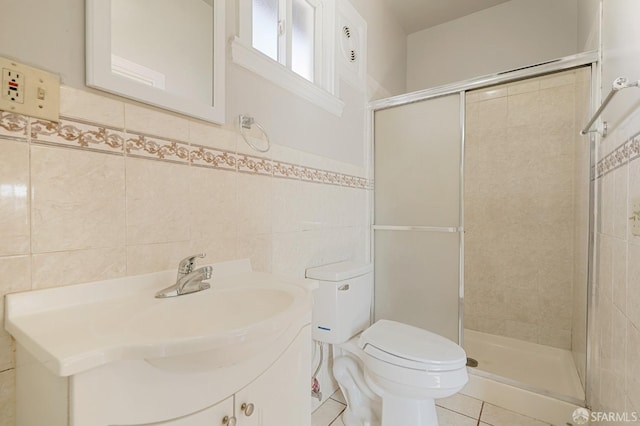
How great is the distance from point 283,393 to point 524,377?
1.87 meters

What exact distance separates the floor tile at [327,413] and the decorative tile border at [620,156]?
5.58 feet

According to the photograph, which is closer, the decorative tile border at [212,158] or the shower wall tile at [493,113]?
the decorative tile border at [212,158]

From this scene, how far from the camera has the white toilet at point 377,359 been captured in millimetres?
1209

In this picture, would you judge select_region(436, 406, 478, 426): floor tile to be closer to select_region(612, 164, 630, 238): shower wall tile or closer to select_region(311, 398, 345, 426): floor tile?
select_region(311, 398, 345, 426): floor tile

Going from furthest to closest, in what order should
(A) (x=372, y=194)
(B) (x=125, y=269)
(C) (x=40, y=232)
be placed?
(A) (x=372, y=194)
(B) (x=125, y=269)
(C) (x=40, y=232)

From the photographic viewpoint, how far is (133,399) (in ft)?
1.81

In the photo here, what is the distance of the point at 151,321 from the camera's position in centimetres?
74

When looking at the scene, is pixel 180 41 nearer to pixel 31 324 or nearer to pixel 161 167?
pixel 161 167

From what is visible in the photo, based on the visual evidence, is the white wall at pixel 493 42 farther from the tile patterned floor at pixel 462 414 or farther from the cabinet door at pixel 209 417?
the cabinet door at pixel 209 417

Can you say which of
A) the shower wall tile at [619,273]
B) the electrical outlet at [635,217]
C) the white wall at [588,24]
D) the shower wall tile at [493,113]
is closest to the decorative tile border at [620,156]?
the electrical outlet at [635,217]

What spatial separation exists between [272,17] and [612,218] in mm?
1728

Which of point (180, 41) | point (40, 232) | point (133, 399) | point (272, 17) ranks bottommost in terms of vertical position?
point (133, 399)

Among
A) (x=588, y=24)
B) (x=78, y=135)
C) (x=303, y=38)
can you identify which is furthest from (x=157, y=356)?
(x=588, y=24)

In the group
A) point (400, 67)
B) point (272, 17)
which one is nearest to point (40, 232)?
point (272, 17)
